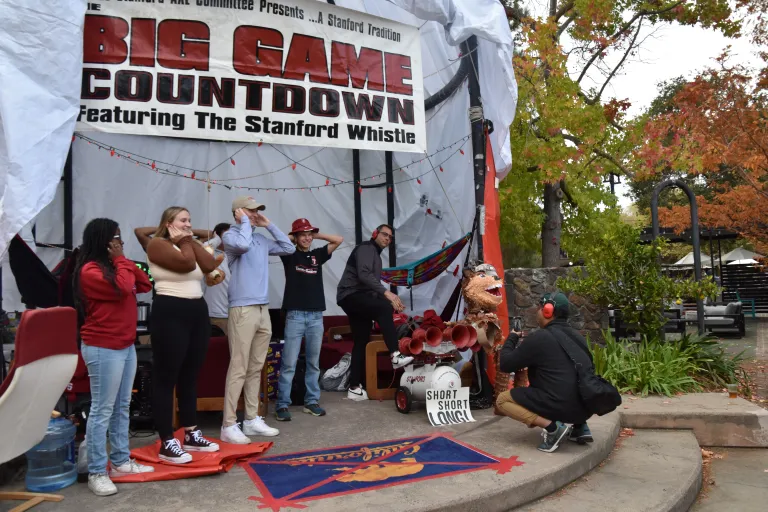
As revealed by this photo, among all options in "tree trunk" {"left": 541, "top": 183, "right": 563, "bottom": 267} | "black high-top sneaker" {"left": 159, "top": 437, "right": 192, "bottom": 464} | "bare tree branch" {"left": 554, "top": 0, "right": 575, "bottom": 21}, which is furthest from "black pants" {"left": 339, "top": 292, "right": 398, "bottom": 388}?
"bare tree branch" {"left": 554, "top": 0, "right": 575, "bottom": 21}

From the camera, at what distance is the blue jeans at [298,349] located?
5195mm

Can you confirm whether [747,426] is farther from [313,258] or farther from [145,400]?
[145,400]

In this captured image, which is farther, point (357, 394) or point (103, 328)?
point (357, 394)

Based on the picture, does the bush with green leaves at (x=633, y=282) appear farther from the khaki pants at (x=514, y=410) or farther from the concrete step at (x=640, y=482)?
the khaki pants at (x=514, y=410)

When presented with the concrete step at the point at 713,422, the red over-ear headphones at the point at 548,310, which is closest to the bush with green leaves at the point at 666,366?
the concrete step at the point at 713,422

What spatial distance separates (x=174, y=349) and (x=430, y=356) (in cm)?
241

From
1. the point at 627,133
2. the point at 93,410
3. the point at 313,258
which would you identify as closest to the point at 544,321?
the point at 313,258

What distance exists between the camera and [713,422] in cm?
563

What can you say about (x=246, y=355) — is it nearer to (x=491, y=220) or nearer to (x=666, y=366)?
(x=491, y=220)

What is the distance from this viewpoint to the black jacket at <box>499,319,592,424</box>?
4328 millimetres

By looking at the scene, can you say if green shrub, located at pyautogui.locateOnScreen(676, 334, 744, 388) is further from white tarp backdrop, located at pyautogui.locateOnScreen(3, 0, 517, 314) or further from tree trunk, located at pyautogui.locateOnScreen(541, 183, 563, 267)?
tree trunk, located at pyautogui.locateOnScreen(541, 183, 563, 267)

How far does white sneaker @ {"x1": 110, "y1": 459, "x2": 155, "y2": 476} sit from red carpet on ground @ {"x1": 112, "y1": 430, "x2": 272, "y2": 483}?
0.04 meters

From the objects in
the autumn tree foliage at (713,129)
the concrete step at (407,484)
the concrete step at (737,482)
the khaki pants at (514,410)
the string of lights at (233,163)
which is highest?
the autumn tree foliage at (713,129)

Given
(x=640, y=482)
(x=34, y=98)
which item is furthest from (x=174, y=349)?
(x=640, y=482)
